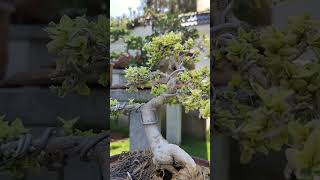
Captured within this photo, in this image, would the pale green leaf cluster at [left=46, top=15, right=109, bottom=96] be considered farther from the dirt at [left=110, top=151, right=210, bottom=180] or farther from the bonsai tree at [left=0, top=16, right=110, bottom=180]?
the dirt at [left=110, top=151, right=210, bottom=180]

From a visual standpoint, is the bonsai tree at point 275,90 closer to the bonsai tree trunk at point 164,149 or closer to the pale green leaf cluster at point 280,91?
the pale green leaf cluster at point 280,91

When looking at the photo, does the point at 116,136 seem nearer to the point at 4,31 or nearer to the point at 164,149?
the point at 164,149

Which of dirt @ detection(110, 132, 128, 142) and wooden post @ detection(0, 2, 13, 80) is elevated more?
wooden post @ detection(0, 2, 13, 80)

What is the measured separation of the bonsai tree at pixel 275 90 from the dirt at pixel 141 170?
16cm

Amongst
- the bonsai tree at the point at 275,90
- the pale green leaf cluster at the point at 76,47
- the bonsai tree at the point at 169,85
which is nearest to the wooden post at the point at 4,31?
the pale green leaf cluster at the point at 76,47

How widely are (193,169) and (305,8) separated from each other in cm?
50

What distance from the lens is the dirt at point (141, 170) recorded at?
3.46 ft

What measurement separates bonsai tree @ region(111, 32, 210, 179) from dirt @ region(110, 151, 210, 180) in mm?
10

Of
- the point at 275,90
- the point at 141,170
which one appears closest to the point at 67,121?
the point at 141,170

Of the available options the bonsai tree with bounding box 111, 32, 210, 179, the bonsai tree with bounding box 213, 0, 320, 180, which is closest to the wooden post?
the bonsai tree with bounding box 111, 32, 210, 179

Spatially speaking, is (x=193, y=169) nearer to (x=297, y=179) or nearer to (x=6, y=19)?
(x=297, y=179)

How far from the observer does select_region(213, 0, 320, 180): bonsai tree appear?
89 cm

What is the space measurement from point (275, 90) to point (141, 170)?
1.35 feet

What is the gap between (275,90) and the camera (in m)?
0.93
